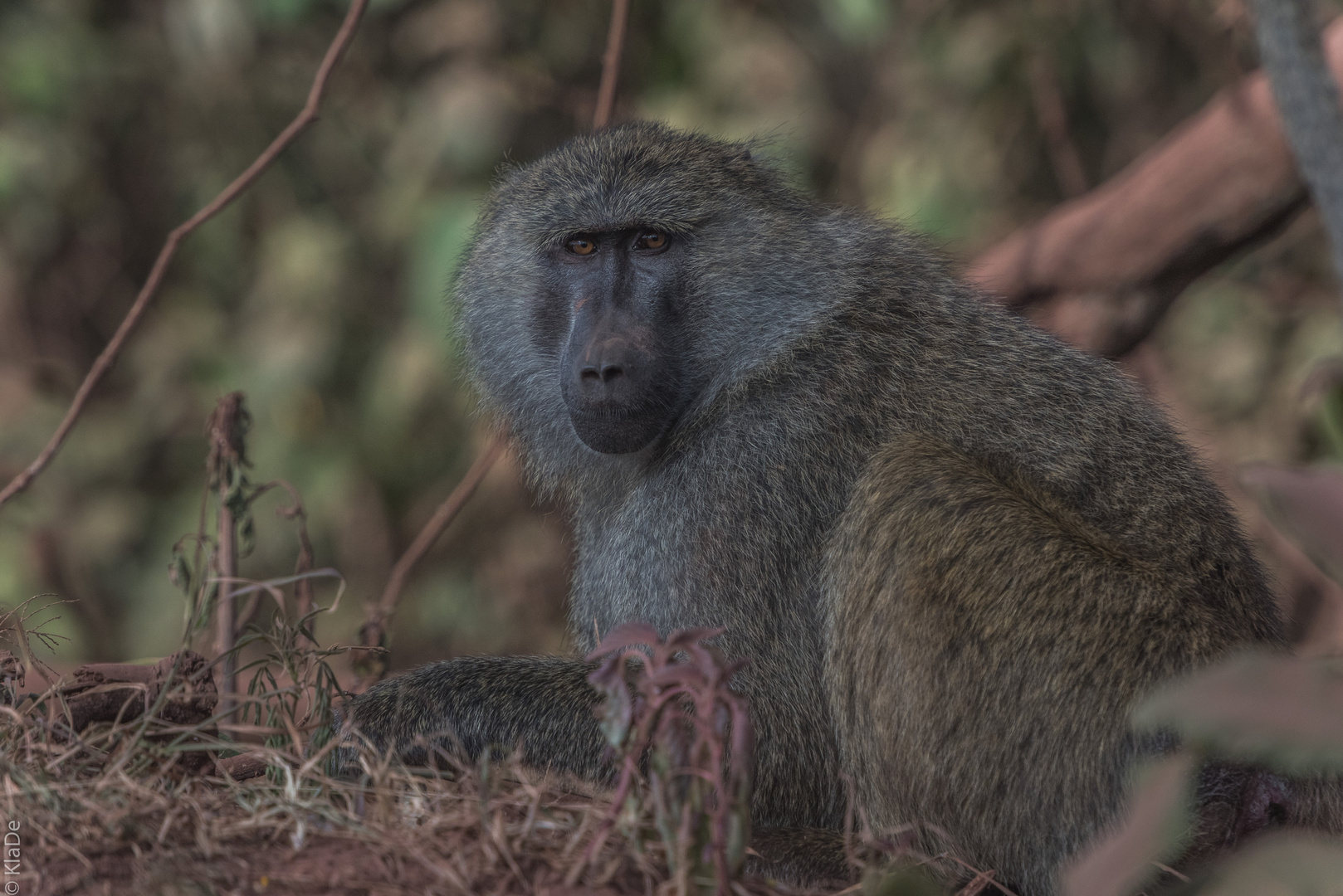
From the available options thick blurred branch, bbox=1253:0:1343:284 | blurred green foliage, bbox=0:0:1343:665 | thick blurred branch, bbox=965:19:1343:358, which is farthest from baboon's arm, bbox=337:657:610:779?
blurred green foliage, bbox=0:0:1343:665

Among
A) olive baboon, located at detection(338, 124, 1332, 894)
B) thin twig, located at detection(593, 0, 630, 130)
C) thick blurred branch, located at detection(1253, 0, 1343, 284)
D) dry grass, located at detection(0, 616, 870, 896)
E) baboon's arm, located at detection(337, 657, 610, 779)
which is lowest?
baboon's arm, located at detection(337, 657, 610, 779)

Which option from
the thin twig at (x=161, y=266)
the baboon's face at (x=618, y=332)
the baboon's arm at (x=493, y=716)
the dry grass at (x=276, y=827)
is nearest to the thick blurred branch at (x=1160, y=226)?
the baboon's face at (x=618, y=332)

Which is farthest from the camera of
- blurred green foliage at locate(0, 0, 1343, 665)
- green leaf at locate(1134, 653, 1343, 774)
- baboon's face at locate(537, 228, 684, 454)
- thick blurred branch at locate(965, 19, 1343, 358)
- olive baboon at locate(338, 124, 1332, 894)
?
blurred green foliage at locate(0, 0, 1343, 665)

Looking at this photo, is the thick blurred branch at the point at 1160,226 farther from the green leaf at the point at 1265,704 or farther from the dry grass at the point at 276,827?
the green leaf at the point at 1265,704

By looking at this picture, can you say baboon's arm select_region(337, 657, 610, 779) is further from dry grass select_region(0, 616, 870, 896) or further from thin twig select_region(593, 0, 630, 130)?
thin twig select_region(593, 0, 630, 130)

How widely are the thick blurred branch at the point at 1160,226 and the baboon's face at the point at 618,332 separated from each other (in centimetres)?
179

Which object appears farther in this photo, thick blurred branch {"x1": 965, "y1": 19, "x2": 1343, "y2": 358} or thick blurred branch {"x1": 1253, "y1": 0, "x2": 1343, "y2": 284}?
thick blurred branch {"x1": 965, "y1": 19, "x2": 1343, "y2": 358}

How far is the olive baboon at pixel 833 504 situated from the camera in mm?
2232

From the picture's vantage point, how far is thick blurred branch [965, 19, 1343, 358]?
4.48m

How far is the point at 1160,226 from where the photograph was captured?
15.3ft

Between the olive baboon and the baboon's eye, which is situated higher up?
the baboon's eye

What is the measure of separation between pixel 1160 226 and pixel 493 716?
3.24m

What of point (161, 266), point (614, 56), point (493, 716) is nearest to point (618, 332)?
point (493, 716)

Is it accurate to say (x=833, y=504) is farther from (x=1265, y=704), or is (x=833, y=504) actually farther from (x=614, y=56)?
(x=614, y=56)
